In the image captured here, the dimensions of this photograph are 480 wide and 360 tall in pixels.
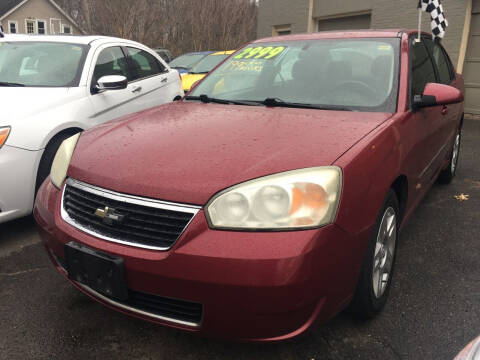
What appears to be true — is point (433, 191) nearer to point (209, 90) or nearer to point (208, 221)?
point (209, 90)

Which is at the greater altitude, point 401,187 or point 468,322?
point 401,187

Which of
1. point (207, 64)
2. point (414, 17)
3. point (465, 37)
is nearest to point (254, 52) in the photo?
point (207, 64)

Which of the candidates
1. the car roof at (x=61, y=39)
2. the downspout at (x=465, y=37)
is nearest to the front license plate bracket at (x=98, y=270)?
the car roof at (x=61, y=39)

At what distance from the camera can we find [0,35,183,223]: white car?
9.89ft

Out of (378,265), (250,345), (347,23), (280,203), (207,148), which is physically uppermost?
(347,23)

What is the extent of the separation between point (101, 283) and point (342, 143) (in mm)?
1200

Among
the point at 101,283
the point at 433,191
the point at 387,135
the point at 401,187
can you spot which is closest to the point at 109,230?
the point at 101,283

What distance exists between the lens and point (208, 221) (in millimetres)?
1598

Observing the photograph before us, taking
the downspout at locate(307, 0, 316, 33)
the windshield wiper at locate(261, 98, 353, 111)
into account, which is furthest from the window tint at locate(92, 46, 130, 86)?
the downspout at locate(307, 0, 316, 33)

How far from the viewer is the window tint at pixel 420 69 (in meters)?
2.72

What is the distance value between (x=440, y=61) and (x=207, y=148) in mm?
2902

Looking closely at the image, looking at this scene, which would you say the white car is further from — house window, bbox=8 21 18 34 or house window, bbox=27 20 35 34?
house window, bbox=27 20 35 34

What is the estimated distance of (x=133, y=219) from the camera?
1.71 m

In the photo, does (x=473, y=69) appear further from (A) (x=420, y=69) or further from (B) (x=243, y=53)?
(B) (x=243, y=53)
